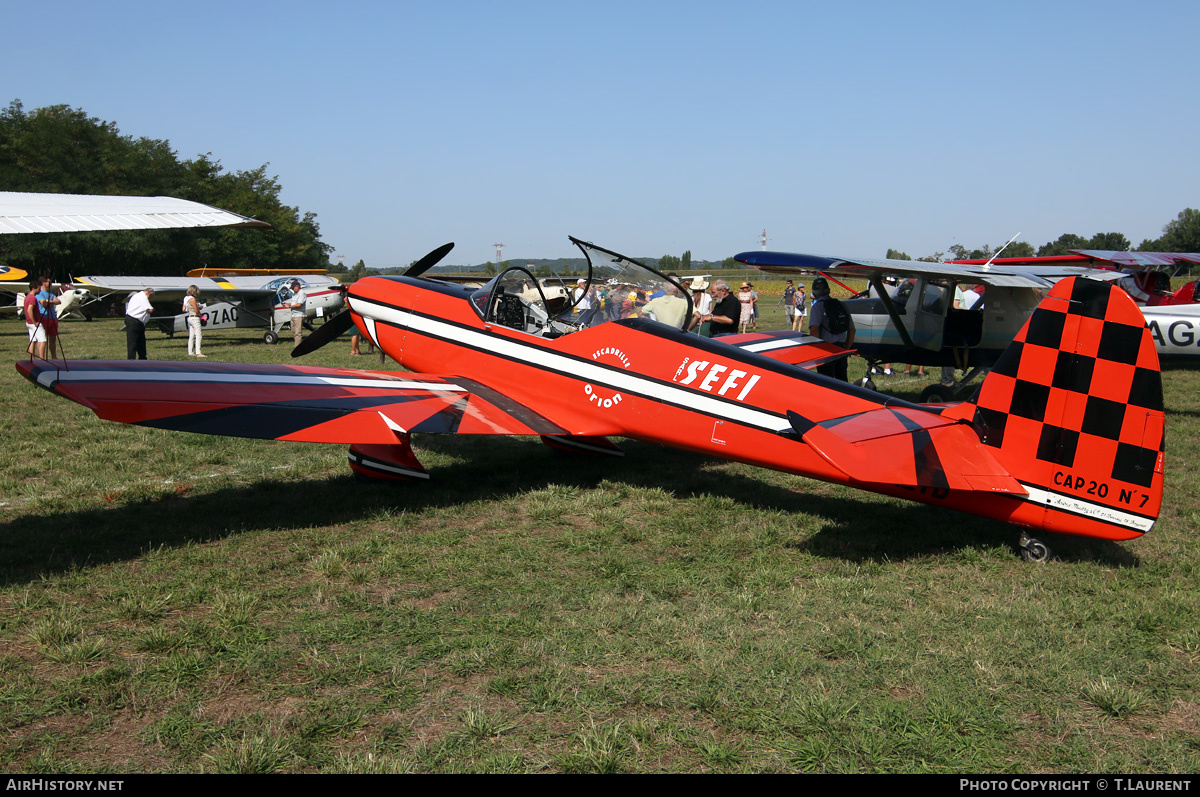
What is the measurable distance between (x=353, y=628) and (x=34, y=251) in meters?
46.7

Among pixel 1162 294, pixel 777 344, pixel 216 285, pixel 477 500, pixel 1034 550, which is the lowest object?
pixel 477 500

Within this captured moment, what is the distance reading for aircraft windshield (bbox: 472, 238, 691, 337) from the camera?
661 cm

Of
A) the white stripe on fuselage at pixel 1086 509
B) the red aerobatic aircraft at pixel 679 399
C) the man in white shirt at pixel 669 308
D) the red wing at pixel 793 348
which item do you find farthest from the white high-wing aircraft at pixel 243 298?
the white stripe on fuselage at pixel 1086 509

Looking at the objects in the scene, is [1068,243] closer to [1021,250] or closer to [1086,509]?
[1021,250]

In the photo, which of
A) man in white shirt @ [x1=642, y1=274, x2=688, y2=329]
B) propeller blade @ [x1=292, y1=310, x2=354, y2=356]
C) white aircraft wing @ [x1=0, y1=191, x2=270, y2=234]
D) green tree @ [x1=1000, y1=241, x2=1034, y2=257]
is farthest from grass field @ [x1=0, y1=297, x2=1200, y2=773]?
green tree @ [x1=1000, y1=241, x2=1034, y2=257]

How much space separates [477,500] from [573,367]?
4.34 ft

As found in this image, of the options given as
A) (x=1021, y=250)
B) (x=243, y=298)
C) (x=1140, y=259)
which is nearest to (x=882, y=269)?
(x=1140, y=259)

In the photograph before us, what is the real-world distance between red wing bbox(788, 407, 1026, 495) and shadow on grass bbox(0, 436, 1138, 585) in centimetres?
74

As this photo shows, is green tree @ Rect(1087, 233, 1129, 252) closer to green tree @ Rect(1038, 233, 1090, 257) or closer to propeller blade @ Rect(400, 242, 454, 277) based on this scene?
green tree @ Rect(1038, 233, 1090, 257)

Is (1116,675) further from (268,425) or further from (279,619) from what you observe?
(268,425)

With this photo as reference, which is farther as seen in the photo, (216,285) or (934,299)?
(216,285)

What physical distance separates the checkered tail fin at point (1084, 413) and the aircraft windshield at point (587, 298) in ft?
9.31

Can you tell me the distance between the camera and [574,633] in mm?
3764


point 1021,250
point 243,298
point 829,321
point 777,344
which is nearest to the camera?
point 777,344
